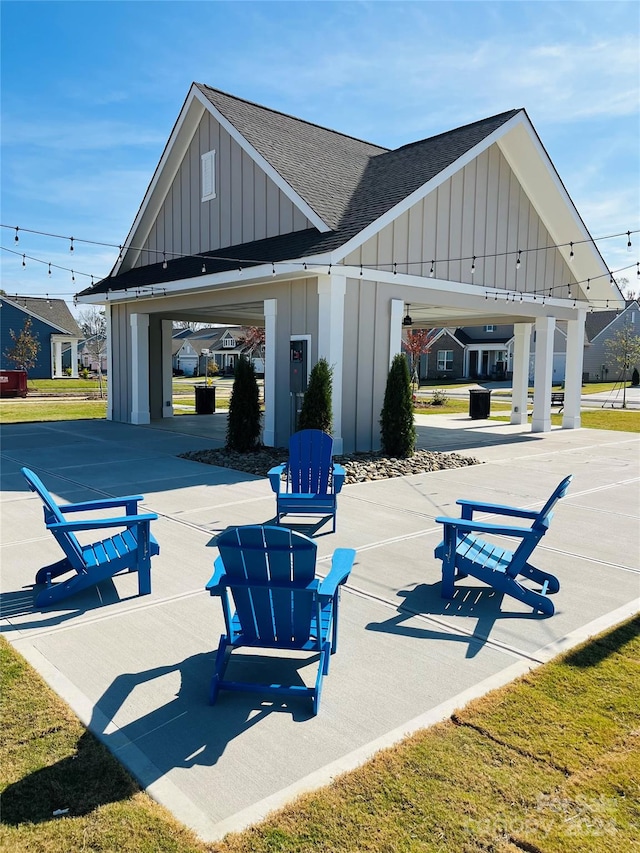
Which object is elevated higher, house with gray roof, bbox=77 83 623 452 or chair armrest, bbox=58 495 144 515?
house with gray roof, bbox=77 83 623 452

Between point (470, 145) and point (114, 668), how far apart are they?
12.2 meters

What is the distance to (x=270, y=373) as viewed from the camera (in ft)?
40.2

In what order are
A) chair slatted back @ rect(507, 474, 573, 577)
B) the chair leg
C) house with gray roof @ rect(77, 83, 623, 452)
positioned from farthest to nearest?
house with gray roof @ rect(77, 83, 623, 452) < the chair leg < chair slatted back @ rect(507, 474, 573, 577)

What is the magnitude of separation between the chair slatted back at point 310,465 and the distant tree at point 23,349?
1417 inches

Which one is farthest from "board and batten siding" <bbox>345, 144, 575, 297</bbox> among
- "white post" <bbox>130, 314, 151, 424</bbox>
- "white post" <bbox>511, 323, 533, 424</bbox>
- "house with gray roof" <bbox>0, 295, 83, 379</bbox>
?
"house with gray roof" <bbox>0, 295, 83, 379</bbox>

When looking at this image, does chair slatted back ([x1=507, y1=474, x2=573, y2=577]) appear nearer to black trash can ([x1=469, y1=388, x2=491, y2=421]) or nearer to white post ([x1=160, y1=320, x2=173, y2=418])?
white post ([x1=160, y1=320, x2=173, y2=418])

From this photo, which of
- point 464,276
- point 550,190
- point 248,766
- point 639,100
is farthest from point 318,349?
point 248,766

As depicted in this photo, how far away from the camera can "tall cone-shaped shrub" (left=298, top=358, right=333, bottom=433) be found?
10.3 m

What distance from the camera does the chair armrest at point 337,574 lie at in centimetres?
335

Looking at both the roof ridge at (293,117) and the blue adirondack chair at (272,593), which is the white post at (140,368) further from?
the blue adirondack chair at (272,593)

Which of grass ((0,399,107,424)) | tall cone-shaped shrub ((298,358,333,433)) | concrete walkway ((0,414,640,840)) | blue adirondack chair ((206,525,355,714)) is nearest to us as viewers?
concrete walkway ((0,414,640,840))

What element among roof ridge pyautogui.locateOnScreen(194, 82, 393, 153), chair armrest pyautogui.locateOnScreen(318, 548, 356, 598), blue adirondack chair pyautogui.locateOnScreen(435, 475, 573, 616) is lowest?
blue adirondack chair pyautogui.locateOnScreen(435, 475, 573, 616)

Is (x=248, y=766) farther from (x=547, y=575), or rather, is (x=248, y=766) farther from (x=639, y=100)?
(x=639, y=100)

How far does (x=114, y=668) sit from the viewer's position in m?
3.66
